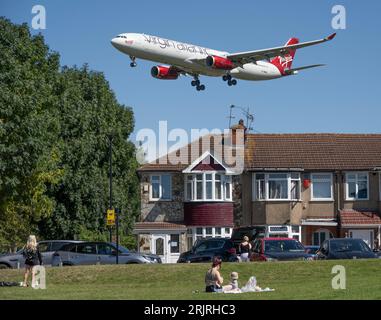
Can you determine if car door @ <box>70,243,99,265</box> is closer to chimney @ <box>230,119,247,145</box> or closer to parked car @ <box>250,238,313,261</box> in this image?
parked car @ <box>250,238,313,261</box>

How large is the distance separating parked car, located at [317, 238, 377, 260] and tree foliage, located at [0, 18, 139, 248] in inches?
547

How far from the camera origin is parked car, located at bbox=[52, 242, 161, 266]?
149ft

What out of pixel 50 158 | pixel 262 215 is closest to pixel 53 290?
pixel 50 158

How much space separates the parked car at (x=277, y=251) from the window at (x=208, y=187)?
84.2 feet

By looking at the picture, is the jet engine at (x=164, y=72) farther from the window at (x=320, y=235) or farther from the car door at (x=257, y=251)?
the car door at (x=257, y=251)

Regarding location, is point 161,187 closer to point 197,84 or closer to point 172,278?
point 197,84

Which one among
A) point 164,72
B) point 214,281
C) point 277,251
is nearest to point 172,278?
point 277,251

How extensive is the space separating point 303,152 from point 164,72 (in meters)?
15.3

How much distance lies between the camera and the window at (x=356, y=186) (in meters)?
66.4

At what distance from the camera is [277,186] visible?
2601 inches

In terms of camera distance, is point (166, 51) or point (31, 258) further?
point (166, 51)

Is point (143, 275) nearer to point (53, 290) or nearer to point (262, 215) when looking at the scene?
point (53, 290)

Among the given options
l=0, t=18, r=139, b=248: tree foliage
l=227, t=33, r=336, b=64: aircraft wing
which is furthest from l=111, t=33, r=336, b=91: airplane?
l=0, t=18, r=139, b=248: tree foliage
